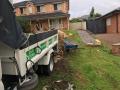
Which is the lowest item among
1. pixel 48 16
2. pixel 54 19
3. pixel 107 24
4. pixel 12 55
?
pixel 12 55

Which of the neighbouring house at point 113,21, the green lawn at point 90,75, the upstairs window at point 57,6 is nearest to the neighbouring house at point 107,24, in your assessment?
the neighbouring house at point 113,21

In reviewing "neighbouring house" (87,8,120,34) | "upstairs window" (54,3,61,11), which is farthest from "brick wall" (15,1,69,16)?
"neighbouring house" (87,8,120,34)

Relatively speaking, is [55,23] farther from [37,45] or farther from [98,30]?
[37,45]

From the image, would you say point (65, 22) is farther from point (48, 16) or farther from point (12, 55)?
point (12, 55)

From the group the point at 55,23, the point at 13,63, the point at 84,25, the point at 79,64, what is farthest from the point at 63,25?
the point at 13,63

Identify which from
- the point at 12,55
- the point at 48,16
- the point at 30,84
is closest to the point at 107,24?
the point at 48,16

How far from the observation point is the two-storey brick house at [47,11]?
42.2 meters

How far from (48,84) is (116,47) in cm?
847

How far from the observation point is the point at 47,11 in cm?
4562

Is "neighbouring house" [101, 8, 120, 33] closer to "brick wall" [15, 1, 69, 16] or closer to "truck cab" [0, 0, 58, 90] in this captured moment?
"brick wall" [15, 1, 69, 16]

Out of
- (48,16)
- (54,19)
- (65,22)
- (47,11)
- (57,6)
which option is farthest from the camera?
(57,6)

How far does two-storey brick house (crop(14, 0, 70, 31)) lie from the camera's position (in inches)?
1663

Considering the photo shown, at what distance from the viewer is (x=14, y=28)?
4.65m

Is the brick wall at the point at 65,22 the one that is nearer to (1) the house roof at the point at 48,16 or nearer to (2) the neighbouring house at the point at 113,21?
(1) the house roof at the point at 48,16
